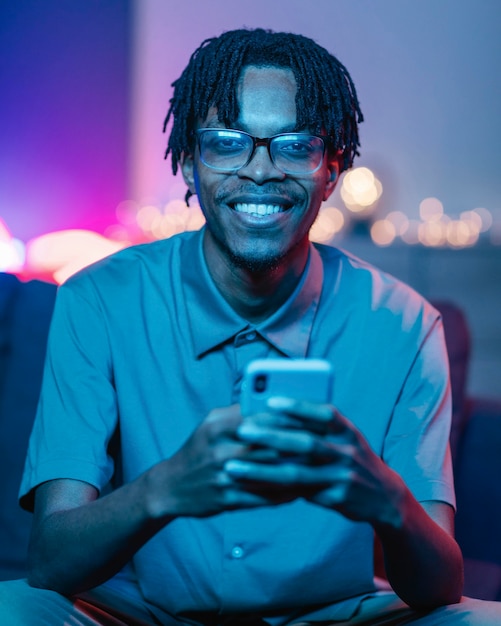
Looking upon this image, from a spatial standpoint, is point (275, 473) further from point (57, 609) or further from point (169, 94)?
point (169, 94)

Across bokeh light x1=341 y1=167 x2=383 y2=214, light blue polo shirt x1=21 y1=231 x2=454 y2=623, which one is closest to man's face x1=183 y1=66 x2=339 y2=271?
light blue polo shirt x1=21 y1=231 x2=454 y2=623

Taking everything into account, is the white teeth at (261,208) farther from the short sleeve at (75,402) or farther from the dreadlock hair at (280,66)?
the short sleeve at (75,402)

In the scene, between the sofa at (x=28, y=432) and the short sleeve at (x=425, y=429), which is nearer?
the short sleeve at (x=425, y=429)

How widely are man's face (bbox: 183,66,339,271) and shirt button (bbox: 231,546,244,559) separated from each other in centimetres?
45

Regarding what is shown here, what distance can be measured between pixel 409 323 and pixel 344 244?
2532 mm

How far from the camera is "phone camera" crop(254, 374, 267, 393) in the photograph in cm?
87

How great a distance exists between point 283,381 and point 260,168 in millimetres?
555

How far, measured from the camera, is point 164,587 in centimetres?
133

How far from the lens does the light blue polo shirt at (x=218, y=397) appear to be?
130cm

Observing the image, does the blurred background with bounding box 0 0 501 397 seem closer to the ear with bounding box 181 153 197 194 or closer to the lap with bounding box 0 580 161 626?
the ear with bounding box 181 153 197 194

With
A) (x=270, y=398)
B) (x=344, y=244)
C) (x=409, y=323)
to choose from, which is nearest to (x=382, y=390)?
(x=409, y=323)

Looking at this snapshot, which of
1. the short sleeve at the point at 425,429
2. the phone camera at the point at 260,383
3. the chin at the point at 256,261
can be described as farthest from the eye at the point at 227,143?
the phone camera at the point at 260,383

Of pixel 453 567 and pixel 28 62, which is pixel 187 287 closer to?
pixel 453 567

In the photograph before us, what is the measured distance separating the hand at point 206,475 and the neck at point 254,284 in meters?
0.49
